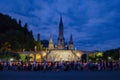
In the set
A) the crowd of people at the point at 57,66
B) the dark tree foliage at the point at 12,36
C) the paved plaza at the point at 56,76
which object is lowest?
the paved plaza at the point at 56,76

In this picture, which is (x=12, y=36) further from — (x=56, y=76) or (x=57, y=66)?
(x=56, y=76)

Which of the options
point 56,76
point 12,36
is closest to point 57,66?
point 56,76

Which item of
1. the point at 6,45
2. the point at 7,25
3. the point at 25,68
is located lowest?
the point at 25,68

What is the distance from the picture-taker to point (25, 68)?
6000cm

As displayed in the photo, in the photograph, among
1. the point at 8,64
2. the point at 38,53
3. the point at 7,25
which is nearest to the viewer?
the point at 8,64

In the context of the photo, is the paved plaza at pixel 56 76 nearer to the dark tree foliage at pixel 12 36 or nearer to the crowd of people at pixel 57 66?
the crowd of people at pixel 57 66

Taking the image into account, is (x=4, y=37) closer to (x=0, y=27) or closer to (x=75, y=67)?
(x=0, y=27)

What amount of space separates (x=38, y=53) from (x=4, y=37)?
4926 centimetres

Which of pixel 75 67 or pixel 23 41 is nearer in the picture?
pixel 75 67

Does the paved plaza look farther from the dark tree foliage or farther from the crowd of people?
the dark tree foliage

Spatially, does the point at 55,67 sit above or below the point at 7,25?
below

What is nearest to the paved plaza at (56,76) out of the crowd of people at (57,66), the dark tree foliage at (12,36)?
the crowd of people at (57,66)

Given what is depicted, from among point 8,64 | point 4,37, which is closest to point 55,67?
point 8,64

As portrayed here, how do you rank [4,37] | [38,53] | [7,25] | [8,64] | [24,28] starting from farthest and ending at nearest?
[38,53], [24,28], [7,25], [4,37], [8,64]
